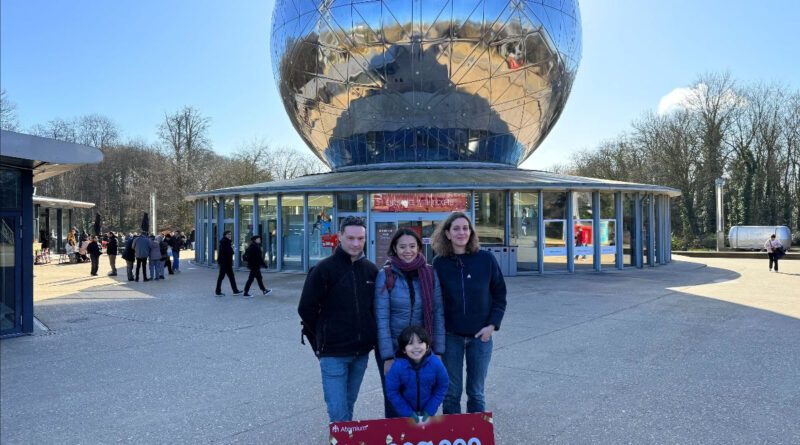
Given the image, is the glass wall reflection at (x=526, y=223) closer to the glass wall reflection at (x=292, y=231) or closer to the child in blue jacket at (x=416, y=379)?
the glass wall reflection at (x=292, y=231)

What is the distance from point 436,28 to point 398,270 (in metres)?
16.5

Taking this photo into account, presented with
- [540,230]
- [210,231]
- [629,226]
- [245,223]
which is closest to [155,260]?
[245,223]

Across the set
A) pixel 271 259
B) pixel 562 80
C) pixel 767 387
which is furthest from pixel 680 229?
pixel 767 387

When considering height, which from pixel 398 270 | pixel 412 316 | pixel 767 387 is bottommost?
pixel 767 387

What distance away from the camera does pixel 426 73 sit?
18.9 metres

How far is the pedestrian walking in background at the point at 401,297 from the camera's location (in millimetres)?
3477

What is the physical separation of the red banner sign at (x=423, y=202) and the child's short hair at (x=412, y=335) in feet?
45.0

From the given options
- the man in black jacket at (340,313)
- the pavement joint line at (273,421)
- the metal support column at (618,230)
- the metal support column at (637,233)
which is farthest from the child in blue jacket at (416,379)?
the metal support column at (637,233)

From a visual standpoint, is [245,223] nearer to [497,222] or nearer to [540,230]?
[497,222]

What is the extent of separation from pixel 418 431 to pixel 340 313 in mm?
860

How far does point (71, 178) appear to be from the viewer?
53469 millimetres

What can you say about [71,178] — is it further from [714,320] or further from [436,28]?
[714,320]

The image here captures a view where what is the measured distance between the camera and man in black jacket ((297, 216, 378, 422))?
346 centimetres

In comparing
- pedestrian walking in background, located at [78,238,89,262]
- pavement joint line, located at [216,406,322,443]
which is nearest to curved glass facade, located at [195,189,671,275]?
pedestrian walking in background, located at [78,238,89,262]
